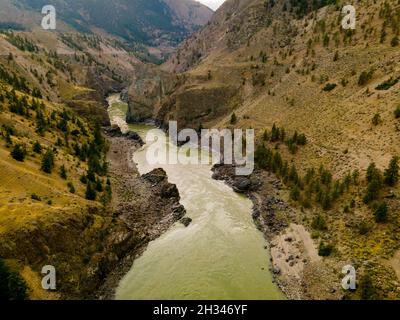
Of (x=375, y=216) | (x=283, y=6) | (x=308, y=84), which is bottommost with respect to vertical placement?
(x=375, y=216)

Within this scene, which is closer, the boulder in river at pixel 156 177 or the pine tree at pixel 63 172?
the pine tree at pixel 63 172

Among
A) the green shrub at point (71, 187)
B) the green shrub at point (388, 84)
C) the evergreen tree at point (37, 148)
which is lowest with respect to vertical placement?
the green shrub at point (71, 187)

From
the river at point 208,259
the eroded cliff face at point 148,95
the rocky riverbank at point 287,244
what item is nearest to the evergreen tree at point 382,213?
the rocky riverbank at point 287,244

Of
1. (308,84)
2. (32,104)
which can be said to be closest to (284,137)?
(308,84)

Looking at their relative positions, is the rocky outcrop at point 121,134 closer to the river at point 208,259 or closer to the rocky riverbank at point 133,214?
the rocky riverbank at point 133,214

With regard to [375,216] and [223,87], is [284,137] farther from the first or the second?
[223,87]

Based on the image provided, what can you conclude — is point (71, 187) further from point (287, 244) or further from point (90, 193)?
point (287, 244)

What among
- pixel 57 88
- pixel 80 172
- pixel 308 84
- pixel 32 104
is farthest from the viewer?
pixel 57 88
